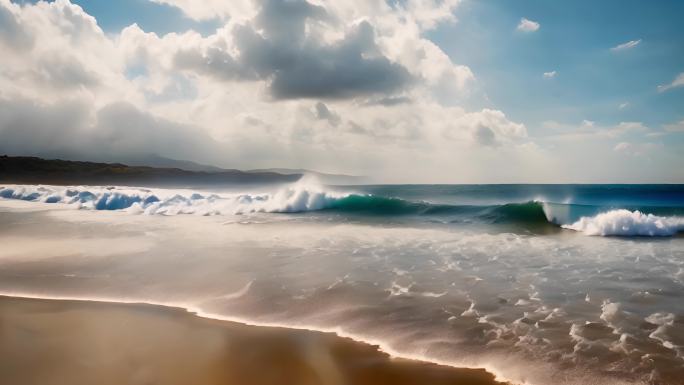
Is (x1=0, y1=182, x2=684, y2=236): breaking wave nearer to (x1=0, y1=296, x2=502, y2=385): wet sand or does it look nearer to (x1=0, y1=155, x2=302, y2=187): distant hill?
(x1=0, y1=296, x2=502, y2=385): wet sand

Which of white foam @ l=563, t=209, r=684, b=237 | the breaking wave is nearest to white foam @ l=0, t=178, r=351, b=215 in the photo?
the breaking wave

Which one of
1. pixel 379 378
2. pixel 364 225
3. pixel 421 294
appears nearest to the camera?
pixel 379 378

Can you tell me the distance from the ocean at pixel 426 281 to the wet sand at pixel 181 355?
1.15 ft

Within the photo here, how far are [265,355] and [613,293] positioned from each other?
220 inches

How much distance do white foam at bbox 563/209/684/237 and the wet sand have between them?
40.8 ft

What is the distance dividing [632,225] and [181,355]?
48.2 feet

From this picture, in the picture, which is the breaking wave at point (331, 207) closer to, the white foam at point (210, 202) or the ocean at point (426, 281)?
the white foam at point (210, 202)

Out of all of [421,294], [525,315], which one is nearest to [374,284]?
[421,294]

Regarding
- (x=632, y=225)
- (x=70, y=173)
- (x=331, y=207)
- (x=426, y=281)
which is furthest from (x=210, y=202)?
(x=70, y=173)

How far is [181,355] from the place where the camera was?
4027 mm

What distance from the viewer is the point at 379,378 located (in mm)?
3586

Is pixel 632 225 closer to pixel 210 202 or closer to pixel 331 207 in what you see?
pixel 331 207

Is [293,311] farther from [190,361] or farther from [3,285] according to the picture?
[3,285]

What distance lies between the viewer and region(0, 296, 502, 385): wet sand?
355 centimetres
